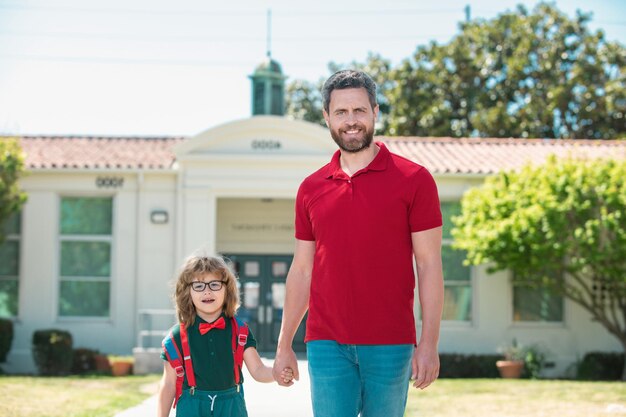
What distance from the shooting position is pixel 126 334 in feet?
62.8

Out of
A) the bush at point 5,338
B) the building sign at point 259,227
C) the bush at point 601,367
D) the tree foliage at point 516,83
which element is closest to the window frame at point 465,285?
the bush at point 601,367

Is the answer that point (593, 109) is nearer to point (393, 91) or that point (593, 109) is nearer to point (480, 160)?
point (393, 91)

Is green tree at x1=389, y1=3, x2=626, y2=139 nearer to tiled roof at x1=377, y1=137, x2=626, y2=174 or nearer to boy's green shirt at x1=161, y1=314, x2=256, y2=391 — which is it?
tiled roof at x1=377, y1=137, x2=626, y2=174

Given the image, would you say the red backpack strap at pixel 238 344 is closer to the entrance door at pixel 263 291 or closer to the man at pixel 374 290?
the man at pixel 374 290

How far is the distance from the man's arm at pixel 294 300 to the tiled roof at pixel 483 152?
48.4 feet

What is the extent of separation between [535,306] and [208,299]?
52.4 ft

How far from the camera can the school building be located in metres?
19.1

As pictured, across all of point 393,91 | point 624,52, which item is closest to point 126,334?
point 393,91

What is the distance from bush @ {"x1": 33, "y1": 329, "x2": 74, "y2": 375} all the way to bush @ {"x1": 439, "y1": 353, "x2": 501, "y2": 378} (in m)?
7.30

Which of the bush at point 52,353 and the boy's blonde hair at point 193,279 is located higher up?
the boy's blonde hair at point 193,279

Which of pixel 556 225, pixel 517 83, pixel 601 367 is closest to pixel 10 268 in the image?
pixel 556 225

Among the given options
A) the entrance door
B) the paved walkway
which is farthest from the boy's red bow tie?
the entrance door

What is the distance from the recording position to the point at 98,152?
20.5 meters

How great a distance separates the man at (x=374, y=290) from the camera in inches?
168
